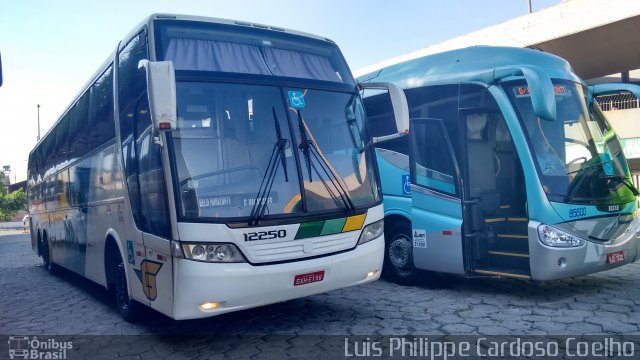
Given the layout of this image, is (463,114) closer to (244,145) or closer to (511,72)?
(511,72)

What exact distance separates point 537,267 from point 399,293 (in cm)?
193

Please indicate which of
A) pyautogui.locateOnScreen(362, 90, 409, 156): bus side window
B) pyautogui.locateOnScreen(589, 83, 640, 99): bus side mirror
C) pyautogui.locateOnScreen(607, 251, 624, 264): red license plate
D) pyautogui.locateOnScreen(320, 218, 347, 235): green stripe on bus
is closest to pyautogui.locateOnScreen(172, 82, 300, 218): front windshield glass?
pyautogui.locateOnScreen(320, 218, 347, 235): green stripe on bus

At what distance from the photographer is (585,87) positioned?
734 centimetres

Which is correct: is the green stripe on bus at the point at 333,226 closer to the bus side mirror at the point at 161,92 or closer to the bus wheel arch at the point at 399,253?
the bus side mirror at the point at 161,92

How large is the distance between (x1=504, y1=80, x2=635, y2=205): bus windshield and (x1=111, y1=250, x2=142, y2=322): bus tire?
5087mm

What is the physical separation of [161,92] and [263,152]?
1.15m

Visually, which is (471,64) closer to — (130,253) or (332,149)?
(332,149)

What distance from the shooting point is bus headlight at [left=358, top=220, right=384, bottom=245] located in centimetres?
570

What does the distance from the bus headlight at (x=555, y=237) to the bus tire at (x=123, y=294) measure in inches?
190

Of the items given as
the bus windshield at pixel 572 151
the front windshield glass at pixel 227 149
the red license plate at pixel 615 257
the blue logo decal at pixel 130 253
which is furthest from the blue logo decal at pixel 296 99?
the red license plate at pixel 615 257

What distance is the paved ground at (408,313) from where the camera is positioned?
218 inches

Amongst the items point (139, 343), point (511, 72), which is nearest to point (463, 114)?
point (511, 72)

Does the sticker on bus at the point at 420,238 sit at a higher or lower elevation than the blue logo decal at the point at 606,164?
lower

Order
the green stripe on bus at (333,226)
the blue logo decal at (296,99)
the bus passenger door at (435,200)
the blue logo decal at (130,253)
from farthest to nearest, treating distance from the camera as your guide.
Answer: the bus passenger door at (435,200) < the blue logo decal at (130,253) < the blue logo decal at (296,99) < the green stripe on bus at (333,226)
